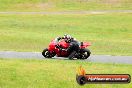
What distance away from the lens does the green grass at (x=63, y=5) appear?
2591 inches

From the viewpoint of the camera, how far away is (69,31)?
4497 cm

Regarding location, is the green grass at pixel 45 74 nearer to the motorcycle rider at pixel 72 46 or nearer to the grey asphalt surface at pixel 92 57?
the grey asphalt surface at pixel 92 57

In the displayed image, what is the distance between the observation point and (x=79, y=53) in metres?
25.8

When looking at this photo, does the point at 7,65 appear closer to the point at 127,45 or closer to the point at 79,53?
the point at 79,53

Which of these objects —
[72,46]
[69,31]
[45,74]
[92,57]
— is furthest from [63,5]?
[45,74]

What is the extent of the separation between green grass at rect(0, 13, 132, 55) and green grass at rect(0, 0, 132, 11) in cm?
893

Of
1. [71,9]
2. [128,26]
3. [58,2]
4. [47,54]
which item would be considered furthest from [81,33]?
[58,2]

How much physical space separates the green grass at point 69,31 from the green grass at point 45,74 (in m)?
8.52

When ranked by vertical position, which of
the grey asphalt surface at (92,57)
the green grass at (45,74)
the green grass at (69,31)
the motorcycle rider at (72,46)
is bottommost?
the green grass at (69,31)

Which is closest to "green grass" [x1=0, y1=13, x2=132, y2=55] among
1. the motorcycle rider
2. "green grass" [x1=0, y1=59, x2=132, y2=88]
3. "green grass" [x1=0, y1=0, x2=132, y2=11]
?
the motorcycle rider

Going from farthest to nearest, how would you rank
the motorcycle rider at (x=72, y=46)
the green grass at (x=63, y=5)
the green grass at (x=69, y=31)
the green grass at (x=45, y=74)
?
1. the green grass at (x=63, y=5)
2. the green grass at (x=69, y=31)
3. the motorcycle rider at (x=72, y=46)
4. the green grass at (x=45, y=74)

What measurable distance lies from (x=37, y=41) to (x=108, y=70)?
15.5 m

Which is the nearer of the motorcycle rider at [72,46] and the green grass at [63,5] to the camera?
the motorcycle rider at [72,46]

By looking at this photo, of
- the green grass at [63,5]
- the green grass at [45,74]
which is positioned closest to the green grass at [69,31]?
the green grass at [45,74]
